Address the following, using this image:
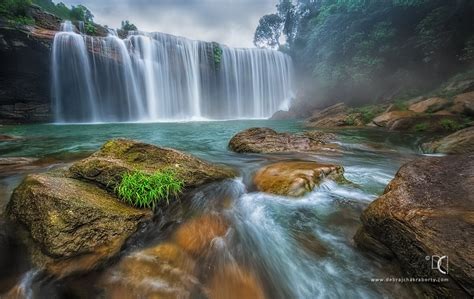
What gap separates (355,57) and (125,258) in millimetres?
20195

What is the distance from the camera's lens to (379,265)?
2.18m

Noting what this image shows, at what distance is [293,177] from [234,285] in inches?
81.7

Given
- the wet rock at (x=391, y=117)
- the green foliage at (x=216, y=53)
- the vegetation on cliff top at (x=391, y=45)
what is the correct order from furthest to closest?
the green foliage at (x=216, y=53) < the vegetation on cliff top at (x=391, y=45) < the wet rock at (x=391, y=117)

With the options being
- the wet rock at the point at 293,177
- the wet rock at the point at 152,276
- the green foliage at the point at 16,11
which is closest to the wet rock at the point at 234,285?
the wet rock at the point at 152,276

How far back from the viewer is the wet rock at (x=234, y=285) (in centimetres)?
200

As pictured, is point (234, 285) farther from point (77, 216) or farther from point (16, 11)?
point (16, 11)

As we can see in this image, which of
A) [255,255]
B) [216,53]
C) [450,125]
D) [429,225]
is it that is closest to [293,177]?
[255,255]

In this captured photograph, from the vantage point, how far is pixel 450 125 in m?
8.73

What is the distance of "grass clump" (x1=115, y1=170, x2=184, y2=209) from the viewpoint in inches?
114

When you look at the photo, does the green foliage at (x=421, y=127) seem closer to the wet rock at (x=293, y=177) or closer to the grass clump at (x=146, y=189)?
the wet rock at (x=293, y=177)

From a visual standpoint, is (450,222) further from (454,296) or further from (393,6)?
(393,6)

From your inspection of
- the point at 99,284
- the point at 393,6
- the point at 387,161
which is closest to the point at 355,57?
the point at 393,6

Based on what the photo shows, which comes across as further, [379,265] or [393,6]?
[393,6]

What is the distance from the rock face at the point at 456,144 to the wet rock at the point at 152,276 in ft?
22.4
